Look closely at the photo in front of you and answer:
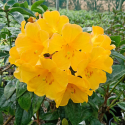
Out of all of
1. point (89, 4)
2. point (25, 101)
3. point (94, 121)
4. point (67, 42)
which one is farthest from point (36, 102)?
point (89, 4)

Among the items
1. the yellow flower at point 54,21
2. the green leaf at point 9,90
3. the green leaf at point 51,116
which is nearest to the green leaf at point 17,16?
the yellow flower at point 54,21

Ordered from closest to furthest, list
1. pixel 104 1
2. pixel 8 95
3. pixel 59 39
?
pixel 59 39, pixel 8 95, pixel 104 1

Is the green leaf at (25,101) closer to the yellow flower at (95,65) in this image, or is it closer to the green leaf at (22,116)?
the green leaf at (22,116)

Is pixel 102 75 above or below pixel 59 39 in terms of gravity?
below

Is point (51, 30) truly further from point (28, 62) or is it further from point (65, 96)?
point (65, 96)

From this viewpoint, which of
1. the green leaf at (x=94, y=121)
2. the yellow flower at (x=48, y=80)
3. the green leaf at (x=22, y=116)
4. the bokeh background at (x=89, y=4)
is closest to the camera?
the yellow flower at (x=48, y=80)

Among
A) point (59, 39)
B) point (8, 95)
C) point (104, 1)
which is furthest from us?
point (104, 1)

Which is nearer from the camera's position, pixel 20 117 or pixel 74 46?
pixel 74 46

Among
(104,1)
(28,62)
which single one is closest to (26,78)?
(28,62)
